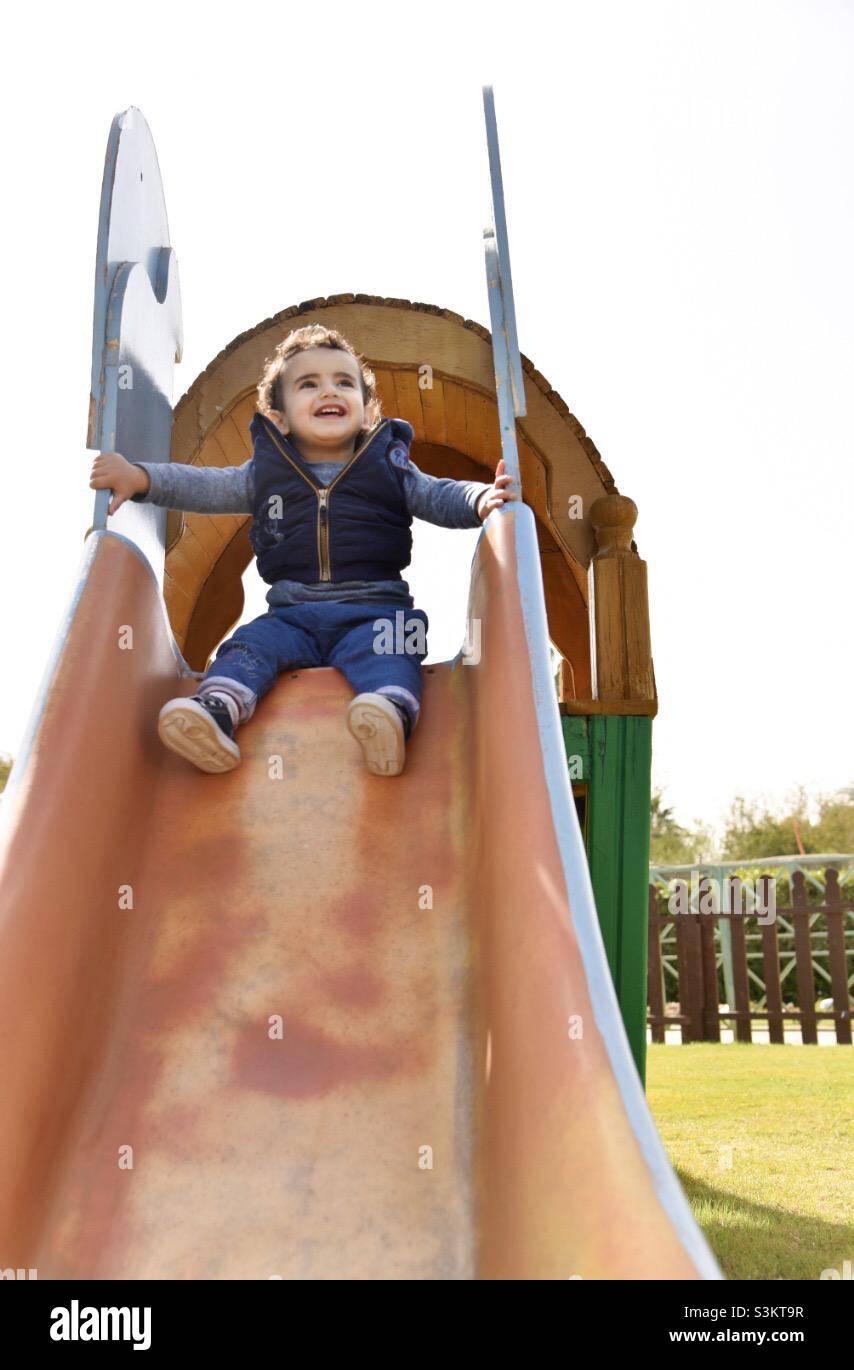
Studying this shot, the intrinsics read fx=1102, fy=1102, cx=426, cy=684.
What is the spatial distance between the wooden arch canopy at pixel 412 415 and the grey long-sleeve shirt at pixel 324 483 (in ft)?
2.59

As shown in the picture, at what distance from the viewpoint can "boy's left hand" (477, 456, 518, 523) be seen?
2576mm

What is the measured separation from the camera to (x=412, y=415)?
4000 millimetres

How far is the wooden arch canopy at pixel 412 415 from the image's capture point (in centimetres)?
356

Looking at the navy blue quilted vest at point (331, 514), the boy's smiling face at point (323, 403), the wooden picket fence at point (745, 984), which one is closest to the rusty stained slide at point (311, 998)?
the navy blue quilted vest at point (331, 514)

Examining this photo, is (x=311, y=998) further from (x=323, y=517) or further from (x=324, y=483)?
(x=324, y=483)

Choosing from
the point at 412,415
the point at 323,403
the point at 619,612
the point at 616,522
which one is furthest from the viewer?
the point at 412,415

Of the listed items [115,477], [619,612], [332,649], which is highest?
[115,477]

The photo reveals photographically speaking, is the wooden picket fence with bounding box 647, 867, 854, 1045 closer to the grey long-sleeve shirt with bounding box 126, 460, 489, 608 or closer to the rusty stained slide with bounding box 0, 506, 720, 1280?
the grey long-sleeve shirt with bounding box 126, 460, 489, 608

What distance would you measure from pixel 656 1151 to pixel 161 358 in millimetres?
2869

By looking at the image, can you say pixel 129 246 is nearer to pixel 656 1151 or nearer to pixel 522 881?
pixel 522 881

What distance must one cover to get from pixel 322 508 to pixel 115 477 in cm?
51

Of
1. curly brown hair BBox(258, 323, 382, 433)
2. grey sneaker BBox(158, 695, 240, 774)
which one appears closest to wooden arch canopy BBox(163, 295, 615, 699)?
curly brown hair BBox(258, 323, 382, 433)

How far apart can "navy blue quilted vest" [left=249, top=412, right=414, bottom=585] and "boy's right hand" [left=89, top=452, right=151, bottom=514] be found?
12.6 inches

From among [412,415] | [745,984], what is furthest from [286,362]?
[745,984]
